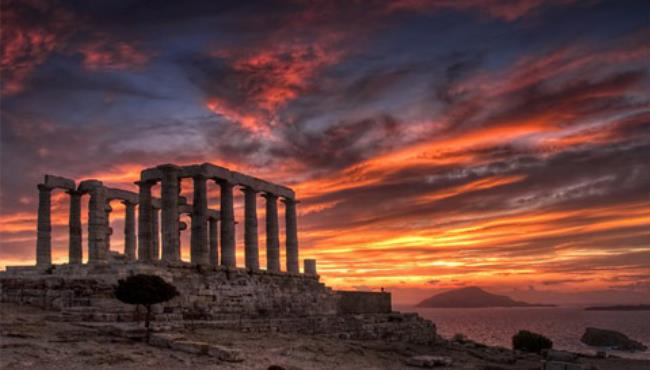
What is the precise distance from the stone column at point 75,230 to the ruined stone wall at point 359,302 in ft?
66.9

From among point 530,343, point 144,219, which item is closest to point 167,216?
point 144,219

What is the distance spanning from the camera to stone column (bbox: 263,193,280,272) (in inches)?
2200

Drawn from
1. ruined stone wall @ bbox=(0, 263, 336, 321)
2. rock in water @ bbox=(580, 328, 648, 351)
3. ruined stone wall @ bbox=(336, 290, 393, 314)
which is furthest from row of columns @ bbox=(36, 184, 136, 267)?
rock in water @ bbox=(580, 328, 648, 351)

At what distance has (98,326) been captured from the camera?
2931 centimetres

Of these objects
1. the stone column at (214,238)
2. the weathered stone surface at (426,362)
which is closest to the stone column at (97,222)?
the stone column at (214,238)

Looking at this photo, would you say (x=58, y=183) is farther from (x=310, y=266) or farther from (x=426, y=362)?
(x=426, y=362)

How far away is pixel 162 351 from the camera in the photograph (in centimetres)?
2738

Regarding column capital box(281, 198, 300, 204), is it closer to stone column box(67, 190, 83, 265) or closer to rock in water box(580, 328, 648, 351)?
stone column box(67, 190, 83, 265)

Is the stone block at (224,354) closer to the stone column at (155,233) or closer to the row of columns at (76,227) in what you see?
the stone column at (155,233)

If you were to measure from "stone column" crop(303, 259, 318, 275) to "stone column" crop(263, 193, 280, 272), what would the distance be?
358 cm

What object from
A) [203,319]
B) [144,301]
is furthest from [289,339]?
[144,301]

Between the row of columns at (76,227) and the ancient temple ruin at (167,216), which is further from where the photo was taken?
the row of columns at (76,227)

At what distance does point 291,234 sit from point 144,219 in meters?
13.7

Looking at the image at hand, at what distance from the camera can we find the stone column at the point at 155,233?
169 feet
